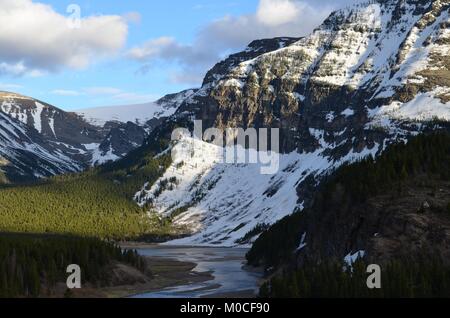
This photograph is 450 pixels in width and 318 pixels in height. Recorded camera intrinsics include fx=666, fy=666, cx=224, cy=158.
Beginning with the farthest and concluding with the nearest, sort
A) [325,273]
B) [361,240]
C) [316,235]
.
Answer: [316,235] → [361,240] → [325,273]

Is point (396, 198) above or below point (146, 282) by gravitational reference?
above

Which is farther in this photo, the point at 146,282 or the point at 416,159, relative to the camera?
the point at 146,282

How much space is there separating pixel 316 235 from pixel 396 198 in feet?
74.7

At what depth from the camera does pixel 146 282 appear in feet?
435

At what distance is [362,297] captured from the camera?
85.1m

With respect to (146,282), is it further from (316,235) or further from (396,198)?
(396,198)

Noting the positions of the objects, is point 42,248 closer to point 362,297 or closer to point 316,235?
point 316,235

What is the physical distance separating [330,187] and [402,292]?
50543 mm
